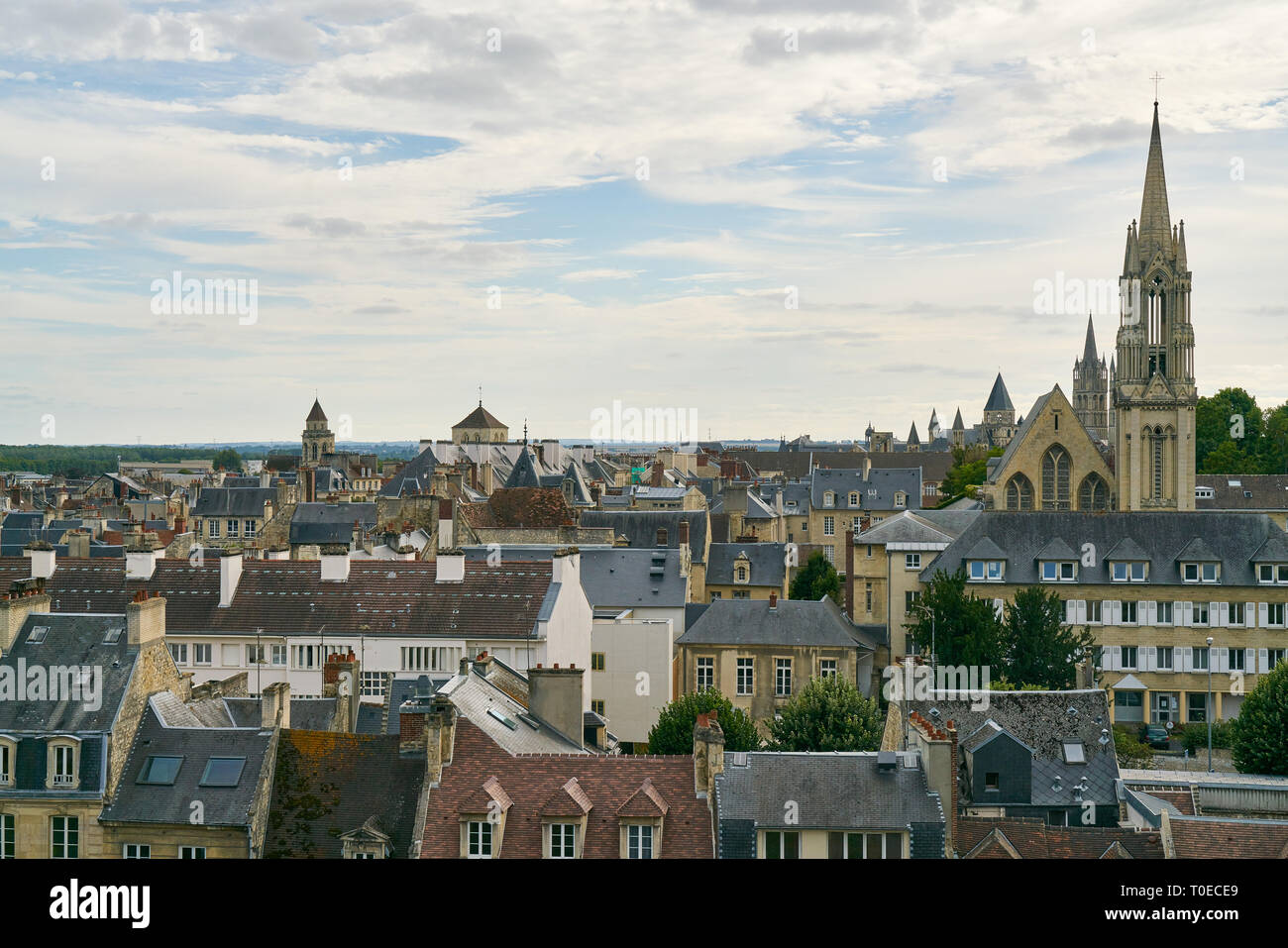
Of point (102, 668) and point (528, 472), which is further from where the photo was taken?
point (528, 472)

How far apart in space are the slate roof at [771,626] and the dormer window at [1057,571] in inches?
387

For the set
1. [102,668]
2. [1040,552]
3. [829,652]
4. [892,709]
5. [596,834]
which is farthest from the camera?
[1040,552]

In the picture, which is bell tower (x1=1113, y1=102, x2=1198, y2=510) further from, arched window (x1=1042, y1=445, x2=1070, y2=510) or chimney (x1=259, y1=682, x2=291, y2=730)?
chimney (x1=259, y1=682, x2=291, y2=730)

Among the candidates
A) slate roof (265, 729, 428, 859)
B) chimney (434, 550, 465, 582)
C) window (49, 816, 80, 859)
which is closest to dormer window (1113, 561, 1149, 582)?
chimney (434, 550, 465, 582)

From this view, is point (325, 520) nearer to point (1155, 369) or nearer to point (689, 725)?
point (689, 725)

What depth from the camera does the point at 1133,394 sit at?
80.9m

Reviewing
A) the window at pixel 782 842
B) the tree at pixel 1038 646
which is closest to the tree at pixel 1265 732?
the tree at pixel 1038 646

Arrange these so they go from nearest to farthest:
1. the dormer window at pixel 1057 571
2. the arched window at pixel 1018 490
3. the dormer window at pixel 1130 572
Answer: the dormer window at pixel 1130 572, the dormer window at pixel 1057 571, the arched window at pixel 1018 490

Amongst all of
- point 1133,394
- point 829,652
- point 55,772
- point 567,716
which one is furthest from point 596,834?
point 1133,394

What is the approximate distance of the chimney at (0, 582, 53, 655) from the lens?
27.2m

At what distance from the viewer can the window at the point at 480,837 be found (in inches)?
911

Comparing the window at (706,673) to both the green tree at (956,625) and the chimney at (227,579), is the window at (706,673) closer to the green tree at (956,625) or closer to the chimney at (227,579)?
the green tree at (956,625)

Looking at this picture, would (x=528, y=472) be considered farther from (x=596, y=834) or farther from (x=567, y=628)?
(x=596, y=834)
